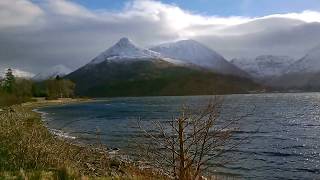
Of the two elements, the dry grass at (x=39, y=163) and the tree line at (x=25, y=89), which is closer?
the dry grass at (x=39, y=163)

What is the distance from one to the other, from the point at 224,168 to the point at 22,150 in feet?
52.5

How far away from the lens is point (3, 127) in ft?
70.7

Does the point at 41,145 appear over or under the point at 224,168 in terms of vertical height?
over

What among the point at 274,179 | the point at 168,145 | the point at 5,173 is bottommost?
the point at 274,179

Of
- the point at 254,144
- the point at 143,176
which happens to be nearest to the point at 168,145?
the point at 143,176

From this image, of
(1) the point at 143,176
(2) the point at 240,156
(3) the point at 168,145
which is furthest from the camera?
(2) the point at 240,156

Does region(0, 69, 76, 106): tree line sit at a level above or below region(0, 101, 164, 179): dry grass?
above

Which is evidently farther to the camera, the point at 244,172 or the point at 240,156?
the point at 240,156

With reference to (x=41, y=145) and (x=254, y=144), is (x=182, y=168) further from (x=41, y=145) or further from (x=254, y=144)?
(x=254, y=144)

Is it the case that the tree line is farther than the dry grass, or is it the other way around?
the tree line

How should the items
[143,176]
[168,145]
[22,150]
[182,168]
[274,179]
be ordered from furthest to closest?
[274,179] < [22,150] < [143,176] < [168,145] < [182,168]

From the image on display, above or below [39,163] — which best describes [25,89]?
above

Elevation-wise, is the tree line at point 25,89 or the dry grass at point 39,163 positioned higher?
the tree line at point 25,89

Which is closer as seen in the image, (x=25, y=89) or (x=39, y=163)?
(x=39, y=163)
